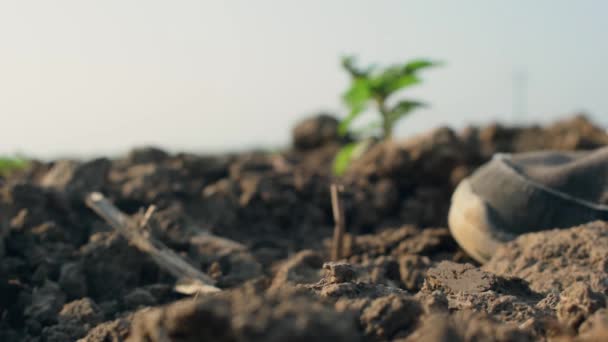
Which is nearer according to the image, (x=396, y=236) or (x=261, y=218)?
(x=396, y=236)

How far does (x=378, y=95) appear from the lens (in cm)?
812

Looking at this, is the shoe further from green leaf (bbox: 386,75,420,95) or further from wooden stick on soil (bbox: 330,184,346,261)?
green leaf (bbox: 386,75,420,95)

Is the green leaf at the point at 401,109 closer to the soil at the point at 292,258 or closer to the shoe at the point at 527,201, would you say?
the soil at the point at 292,258

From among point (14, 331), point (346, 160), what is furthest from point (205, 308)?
point (346, 160)

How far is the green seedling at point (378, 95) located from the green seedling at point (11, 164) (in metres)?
3.63

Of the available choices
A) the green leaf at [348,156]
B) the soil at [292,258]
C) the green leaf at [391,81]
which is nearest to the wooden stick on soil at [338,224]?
the soil at [292,258]

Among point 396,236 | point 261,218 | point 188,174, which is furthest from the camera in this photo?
point 188,174

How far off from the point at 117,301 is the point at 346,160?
4.42m

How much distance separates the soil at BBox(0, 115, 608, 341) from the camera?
6.16ft

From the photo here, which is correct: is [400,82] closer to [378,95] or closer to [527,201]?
[378,95]

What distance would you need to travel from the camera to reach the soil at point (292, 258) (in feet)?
6.16

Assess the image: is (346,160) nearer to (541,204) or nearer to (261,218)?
(261,218)

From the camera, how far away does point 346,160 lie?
8.06m

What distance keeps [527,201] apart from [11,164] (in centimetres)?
583
